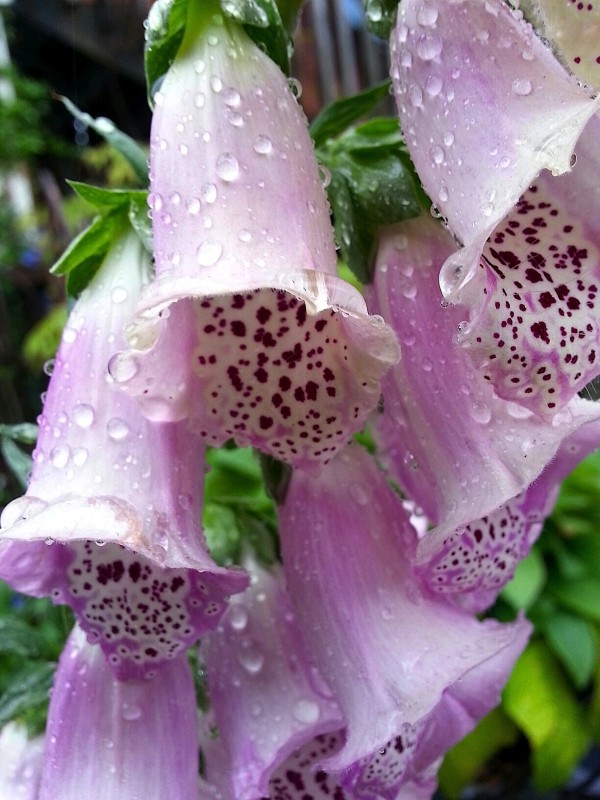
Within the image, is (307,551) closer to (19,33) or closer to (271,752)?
(271,752)

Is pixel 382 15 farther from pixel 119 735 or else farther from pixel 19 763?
pixel 19 763

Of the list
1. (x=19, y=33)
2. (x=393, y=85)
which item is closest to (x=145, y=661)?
(x=393, y=85)

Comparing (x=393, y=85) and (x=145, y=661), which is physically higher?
(x=393, y=85)

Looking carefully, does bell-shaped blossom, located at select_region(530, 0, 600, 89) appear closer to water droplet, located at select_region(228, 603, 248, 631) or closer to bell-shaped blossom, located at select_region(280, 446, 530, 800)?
bell-shaped blossom, located at select_region(280, 446, 530, 800)

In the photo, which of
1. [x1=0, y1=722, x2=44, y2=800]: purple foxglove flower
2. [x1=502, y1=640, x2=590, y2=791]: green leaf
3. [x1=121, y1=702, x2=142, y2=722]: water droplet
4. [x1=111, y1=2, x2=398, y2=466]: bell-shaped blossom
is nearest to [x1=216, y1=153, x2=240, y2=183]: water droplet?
[x1=111, y1=2, x2=398, y2=466]: bell-shaped blossom

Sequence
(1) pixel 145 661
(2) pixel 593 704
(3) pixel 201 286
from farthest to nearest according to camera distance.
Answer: (2) pixel 593 704 < (1) pixel 145 661 < (3) pixel 201 286

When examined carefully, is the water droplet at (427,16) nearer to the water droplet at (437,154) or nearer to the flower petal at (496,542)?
the water droplet at (437,154)

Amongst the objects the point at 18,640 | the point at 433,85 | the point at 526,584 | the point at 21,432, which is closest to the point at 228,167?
the point at 433,85
